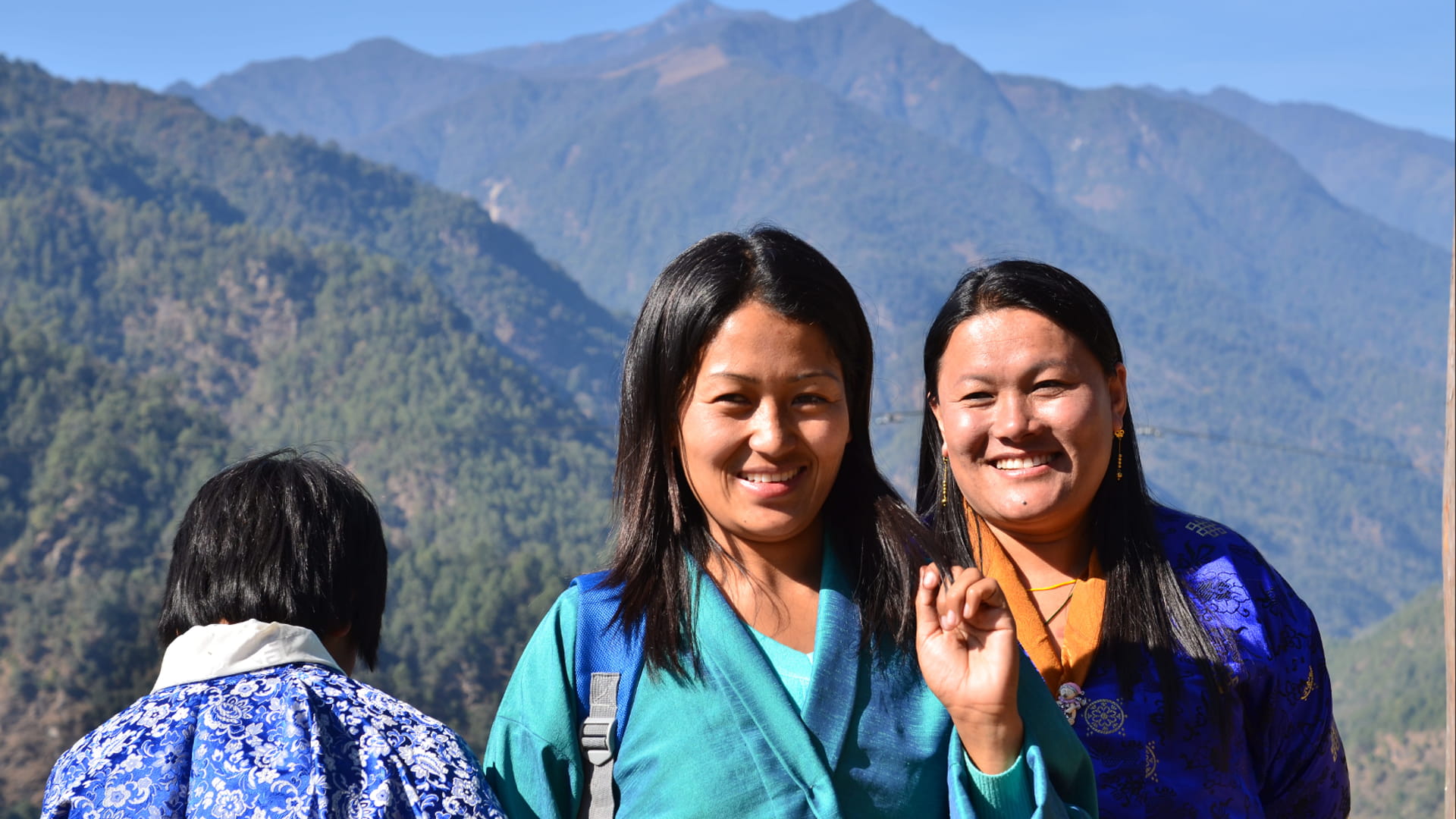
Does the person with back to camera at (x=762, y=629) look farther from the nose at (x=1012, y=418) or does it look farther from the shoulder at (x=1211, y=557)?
the shoulder at (x=1211, y=557)

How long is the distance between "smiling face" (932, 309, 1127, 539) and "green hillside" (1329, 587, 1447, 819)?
35848 mm

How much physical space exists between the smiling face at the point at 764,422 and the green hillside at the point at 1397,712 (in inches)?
1434

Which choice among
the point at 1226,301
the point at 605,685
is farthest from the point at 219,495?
the point at 1226,301

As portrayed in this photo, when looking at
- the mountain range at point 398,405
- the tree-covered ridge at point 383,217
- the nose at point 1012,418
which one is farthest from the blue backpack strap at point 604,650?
the tree-covered ridge at point 383,217

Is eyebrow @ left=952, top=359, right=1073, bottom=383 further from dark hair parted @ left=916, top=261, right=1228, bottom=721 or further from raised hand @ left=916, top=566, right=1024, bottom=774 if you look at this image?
raised hand @ left=916, top=566, right=1024, bottom=774

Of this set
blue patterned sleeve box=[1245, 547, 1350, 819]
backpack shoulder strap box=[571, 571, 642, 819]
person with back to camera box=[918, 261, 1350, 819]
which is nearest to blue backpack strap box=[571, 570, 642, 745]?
backpack shoulder strap box=[571, 571, 642, 819]

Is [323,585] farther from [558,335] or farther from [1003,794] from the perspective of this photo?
[558,335]

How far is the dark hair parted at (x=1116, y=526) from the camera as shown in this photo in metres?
2.34

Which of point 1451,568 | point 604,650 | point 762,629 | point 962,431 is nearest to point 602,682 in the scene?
point 604,650

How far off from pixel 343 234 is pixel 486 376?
4184cm

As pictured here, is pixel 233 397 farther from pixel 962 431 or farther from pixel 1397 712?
pixel 962 431

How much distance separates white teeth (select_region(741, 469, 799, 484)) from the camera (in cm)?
197

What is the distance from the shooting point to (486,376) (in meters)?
75.1

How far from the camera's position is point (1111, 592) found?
2391 millimetres
